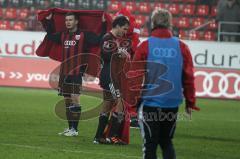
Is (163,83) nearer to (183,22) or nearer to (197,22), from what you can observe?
(183,22)

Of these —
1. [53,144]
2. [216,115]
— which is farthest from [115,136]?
[216,115]

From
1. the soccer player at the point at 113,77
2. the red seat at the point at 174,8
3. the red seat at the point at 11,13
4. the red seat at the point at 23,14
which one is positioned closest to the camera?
the soccer player at the point at 113,77

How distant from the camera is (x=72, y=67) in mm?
13688

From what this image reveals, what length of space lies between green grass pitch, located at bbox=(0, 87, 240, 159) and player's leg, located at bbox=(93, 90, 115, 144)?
0.19 meters

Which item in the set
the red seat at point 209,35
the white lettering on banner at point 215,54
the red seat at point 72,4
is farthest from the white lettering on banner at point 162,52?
the red seat at point 72,4

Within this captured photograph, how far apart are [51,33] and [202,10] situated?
1470 cm

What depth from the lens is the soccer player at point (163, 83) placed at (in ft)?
28.8

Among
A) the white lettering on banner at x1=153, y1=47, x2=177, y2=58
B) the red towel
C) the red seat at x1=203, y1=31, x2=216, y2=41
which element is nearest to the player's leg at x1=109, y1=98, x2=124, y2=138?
the red towel

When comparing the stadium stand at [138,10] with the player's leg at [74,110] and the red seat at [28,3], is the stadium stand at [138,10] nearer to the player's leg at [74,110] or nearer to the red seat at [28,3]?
the red seat at [28,3]

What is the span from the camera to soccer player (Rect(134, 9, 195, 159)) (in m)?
8.78

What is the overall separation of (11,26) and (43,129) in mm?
14058

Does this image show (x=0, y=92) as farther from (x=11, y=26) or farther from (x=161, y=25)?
(x=161, y=25)

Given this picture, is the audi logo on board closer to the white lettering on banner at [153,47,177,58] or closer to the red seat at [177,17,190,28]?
the white lettering on banner at [153,47,177,58]

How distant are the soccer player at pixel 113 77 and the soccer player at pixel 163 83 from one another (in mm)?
3528
